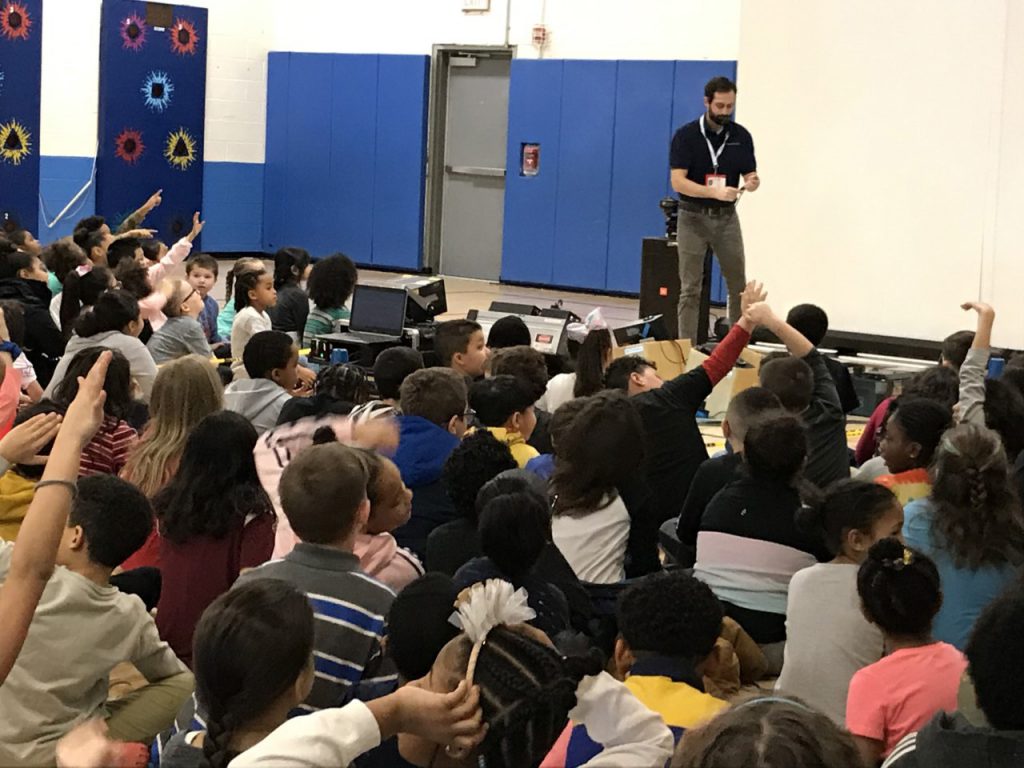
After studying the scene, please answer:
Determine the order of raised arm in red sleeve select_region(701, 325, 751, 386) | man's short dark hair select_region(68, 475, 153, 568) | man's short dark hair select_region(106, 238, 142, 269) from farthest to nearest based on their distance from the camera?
1. man's short dark hair select_region(106, 238, 142, 269)
2. raised arm in red sleeve select_region(701, 325, 751, 386)
3. man's short dark hair select_region(68, 475, 153, 568)

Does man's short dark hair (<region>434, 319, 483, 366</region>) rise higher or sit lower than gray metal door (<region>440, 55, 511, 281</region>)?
lower

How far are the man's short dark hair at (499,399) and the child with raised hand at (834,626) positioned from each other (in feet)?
4.89

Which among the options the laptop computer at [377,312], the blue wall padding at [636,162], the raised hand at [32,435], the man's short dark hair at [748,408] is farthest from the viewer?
the blue wall padding at [636,162]

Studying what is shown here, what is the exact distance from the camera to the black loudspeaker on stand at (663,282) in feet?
31.0

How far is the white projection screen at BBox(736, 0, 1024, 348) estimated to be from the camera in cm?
859

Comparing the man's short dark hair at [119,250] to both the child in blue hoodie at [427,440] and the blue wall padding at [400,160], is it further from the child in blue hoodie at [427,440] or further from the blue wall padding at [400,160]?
the blue wall padding at [400,160]

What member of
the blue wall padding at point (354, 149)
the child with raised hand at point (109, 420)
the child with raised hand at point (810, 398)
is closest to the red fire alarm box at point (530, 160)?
the blue wall padding at point (354, 149)

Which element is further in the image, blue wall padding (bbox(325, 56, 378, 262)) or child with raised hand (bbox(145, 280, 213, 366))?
blue wall padding (bbox(325, 56, 378, 262))

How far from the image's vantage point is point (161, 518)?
356 cm

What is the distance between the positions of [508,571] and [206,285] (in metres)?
5.50

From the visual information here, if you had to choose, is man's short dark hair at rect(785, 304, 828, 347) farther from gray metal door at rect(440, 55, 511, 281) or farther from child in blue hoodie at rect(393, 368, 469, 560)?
gray metal door at rect(440, 55, 511, 281)

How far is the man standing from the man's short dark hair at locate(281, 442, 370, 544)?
572 cm

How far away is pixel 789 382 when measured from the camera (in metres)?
→ 4.80

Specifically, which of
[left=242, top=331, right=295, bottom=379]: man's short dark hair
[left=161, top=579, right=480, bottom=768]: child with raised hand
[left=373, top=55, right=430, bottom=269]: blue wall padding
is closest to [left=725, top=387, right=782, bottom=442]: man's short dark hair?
[left=242, top=331, right=295, bottom=379]: man's short dark hair
